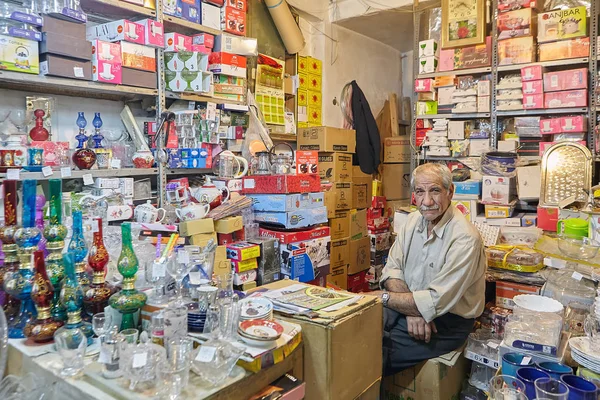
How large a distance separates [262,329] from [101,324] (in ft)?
1.57

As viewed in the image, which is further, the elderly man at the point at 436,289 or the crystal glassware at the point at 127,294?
the elderly man at the point at 436,289

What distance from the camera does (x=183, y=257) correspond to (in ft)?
4.91

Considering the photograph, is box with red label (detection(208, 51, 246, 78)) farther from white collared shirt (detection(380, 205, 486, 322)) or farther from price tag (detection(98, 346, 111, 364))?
price tag (detection(98, 346, 111, 364))

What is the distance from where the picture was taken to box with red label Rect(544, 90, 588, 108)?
3.42 m

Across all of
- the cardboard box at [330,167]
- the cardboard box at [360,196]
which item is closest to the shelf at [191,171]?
the cardboard box at [330,167]

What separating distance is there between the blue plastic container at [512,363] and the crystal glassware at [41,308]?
4.92ft

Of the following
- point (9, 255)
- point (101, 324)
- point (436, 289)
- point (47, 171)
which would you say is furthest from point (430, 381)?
point (47, 171)

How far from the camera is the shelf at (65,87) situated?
214 centimetres

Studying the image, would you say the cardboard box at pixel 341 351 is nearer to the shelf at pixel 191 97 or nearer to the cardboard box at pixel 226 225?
the cardboard box at pixel 226 225

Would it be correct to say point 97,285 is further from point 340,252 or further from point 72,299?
point 340,252

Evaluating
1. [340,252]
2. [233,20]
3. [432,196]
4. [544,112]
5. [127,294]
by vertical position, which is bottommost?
[340,252]

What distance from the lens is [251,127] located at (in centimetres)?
350

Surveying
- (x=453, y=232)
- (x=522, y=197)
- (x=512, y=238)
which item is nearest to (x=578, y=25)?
(x=522, y=197)

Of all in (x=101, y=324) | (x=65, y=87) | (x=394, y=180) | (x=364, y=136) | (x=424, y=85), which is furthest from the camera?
(x=394, y=180)
